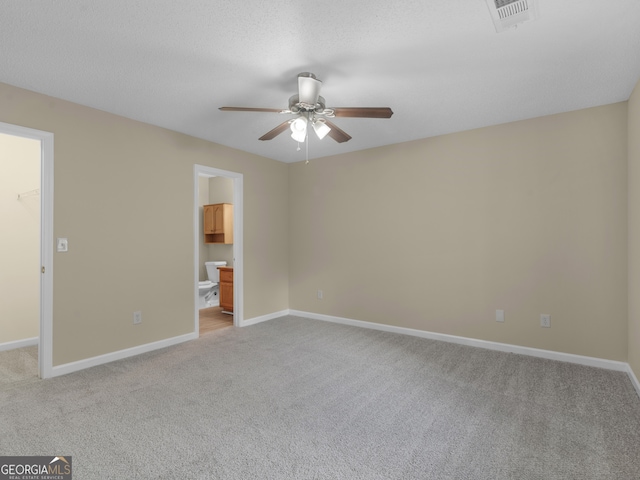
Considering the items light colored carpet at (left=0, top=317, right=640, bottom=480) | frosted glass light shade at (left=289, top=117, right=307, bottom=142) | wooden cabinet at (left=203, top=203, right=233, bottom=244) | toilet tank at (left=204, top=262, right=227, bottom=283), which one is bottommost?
light colored carpet at (left=0, top=317, right=640, bottom=480)

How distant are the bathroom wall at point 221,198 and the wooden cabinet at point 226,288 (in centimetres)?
117

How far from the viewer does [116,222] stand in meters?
3.33

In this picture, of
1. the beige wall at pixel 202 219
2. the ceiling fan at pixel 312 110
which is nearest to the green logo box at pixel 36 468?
the ceiling fan at pixel 312 110

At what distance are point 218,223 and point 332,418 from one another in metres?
4.87

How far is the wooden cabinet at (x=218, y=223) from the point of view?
6.20m

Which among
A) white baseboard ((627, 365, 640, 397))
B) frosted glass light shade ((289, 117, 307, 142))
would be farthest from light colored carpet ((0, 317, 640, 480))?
frosted glass light shade ((289, 117, 307, 142))

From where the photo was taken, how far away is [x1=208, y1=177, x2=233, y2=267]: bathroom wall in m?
6.48

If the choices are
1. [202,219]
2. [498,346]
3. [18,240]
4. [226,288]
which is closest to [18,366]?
[18,240]

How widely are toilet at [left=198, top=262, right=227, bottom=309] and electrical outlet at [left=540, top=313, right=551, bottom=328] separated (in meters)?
4.97

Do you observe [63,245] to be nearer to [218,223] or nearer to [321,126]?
[321,126]

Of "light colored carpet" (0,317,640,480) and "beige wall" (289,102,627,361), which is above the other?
"beige wall" (289,102,627,361)

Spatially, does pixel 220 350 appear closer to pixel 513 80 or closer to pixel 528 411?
pixel 528 411

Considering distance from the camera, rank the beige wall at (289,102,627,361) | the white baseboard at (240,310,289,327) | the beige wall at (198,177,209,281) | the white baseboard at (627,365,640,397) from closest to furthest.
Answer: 1. the white baseboard at (627,365,640,397)
2. the beige wall at (289,102,627,361)
3. the white baseboard at (240,310,289,327)
4. the beige wall at (198,177,209,281)

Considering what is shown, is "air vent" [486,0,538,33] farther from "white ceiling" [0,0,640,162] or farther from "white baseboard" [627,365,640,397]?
"white baseboard" [627,365,640,397]
